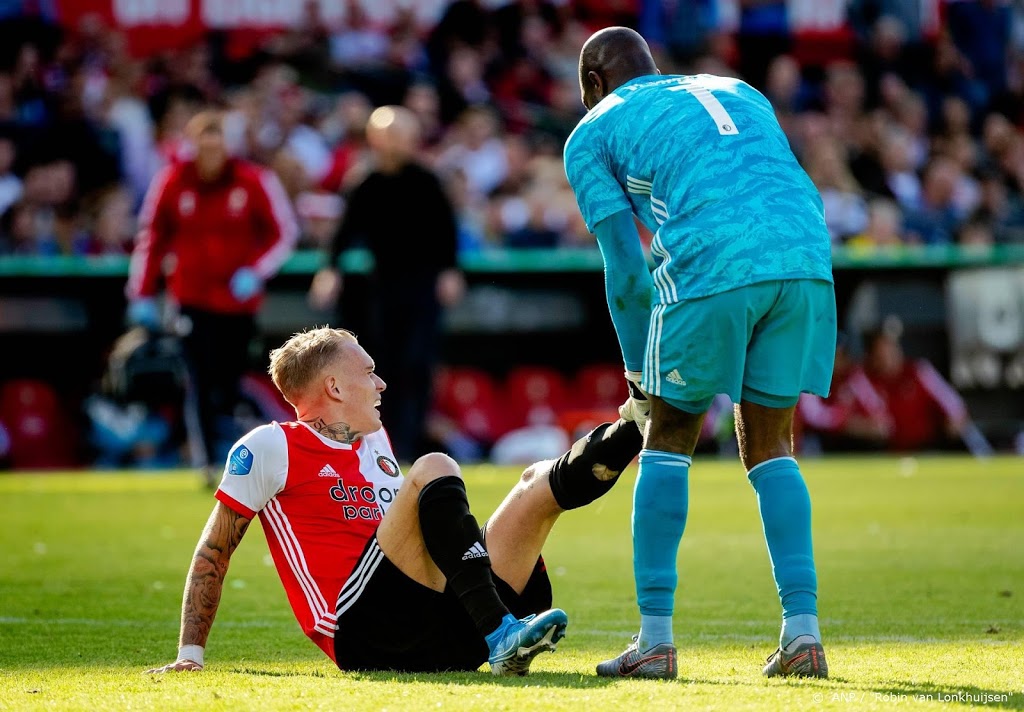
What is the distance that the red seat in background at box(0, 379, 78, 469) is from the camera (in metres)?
15.4

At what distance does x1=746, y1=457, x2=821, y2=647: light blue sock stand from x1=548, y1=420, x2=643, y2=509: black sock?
16.0 inches

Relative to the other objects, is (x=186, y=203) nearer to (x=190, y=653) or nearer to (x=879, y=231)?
(x=190, y=653)

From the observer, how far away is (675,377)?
4.55 meters

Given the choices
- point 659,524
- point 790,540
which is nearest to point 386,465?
point 659,524

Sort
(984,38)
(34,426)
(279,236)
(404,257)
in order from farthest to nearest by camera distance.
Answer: (984,38) < (34,426) < (404,257) < (279,236)

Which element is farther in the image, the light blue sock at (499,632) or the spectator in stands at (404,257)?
the spectator in stands at (404,257)

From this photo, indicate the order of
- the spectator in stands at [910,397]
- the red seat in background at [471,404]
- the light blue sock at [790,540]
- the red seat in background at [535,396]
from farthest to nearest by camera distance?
1. the spectator in stands at [910,397]
2. the red seat in background at [535,396]
3. the red seat in background at [471,404]
4. the light blue sock at [790,540]

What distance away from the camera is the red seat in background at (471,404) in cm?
1647

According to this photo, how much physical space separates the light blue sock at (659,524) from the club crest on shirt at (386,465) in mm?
762

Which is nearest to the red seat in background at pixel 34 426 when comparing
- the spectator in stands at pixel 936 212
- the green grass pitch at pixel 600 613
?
the green grass pitch at pixel 600 613

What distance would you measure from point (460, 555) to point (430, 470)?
0.25 m

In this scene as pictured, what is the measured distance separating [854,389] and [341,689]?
13413mm

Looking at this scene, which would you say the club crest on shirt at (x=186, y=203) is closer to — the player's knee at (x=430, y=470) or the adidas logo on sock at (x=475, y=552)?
the player's knee at (x=430, y=470)

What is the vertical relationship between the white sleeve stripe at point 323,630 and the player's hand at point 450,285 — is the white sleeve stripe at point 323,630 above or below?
above
